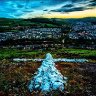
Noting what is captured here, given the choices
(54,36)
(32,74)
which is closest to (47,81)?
(32,74)

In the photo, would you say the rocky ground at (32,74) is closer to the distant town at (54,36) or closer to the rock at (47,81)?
the rock at (47,81)

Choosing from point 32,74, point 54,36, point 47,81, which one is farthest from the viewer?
point 54,36

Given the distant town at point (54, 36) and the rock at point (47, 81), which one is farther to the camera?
the distant town at point (54, 36)

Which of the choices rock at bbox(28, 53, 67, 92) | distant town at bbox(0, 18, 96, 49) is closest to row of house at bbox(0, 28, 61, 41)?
distant town at bbox(0, 18, 96, 49)

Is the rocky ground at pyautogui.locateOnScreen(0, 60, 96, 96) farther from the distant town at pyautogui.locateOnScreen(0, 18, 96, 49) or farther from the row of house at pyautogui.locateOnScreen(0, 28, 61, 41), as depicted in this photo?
the row of house at pyautogui.locateOnScreen(0, 28, 61, 41)

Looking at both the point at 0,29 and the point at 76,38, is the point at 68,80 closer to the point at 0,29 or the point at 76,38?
the point at 76,38

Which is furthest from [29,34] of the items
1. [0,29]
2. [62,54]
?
[62,54]

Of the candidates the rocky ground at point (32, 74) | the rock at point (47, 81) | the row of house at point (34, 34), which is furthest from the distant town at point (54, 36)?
the rock at point (47, 81)

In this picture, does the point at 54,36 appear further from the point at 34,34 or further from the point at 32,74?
the point at 32,74
